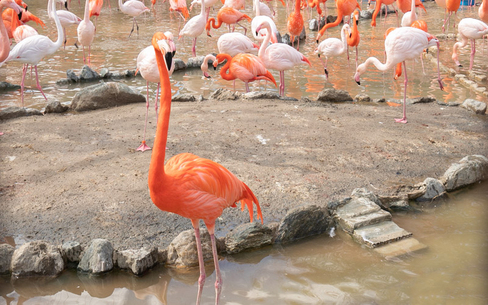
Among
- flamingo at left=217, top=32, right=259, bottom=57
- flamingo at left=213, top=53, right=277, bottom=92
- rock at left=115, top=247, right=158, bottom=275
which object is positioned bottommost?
rock at left=115, top=247, right=158, bottom=275

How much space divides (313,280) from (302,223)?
1.83 ft

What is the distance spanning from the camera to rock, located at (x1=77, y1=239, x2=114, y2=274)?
312cm

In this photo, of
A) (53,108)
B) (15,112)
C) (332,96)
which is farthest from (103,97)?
(332,96)

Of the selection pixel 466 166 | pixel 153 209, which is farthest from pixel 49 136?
pixel 466 166

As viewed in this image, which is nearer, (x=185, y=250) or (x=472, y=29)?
(x=185, y=250)

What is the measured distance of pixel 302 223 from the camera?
11.7 feet

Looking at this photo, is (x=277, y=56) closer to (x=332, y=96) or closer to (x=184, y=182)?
(x=332, y=96)

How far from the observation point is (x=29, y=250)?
3.13 m

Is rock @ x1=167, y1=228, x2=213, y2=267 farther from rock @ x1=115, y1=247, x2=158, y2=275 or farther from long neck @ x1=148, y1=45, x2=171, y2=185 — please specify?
long neck @ x1=148, y1=45, x2=171, y2=185

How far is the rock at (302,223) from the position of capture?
353 centimetres

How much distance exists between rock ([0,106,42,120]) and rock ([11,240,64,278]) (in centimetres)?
316

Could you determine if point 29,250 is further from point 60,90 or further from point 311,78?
point 311,78

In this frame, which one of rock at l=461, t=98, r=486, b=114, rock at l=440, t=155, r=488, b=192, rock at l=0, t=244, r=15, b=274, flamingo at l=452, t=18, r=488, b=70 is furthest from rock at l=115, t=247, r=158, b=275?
flamingo at l=452, t=18, r=488, b=70

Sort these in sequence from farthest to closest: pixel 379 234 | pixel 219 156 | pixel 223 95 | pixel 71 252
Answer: pixel 223 95
pixel 219 156
pixel 379 234
pixel 71 252
